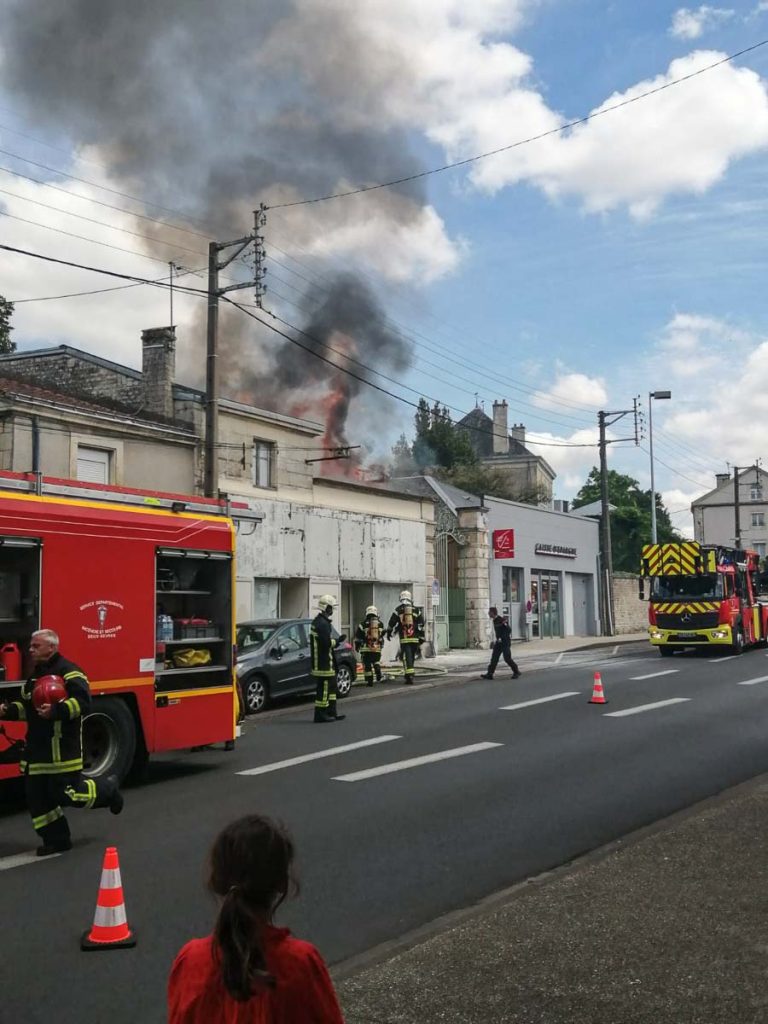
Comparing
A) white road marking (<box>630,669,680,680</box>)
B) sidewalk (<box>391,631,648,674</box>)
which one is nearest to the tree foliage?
sidewalk (<box>391,631,648,674</box>)

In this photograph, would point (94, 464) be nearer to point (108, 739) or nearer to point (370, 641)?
point (370, 641)

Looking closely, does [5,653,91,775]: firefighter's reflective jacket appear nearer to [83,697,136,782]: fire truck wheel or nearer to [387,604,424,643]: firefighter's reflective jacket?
[83,697,136,782]: fire truck wheel

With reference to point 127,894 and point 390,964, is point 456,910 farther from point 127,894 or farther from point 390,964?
point 127,894

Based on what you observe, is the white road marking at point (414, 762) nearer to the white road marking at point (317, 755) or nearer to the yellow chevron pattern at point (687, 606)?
the white road marking at point (317, 755)

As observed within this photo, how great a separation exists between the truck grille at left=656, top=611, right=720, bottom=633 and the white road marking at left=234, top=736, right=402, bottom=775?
52.7 ft

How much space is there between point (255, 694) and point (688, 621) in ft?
46.7

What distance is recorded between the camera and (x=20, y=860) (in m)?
7.70

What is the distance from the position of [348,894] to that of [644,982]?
7.80ft

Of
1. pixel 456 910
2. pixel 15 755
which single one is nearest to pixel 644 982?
pixel 456 910

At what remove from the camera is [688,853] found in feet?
23.0

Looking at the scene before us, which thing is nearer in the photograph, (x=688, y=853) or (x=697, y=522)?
(x=688, y=853)

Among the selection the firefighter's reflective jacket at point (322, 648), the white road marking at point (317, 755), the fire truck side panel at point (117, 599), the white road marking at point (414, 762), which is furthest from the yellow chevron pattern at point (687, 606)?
the fire truck side panel at point (117, 599)

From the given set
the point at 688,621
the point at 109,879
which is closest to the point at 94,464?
the point at 688,621

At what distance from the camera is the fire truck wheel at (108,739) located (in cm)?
996
